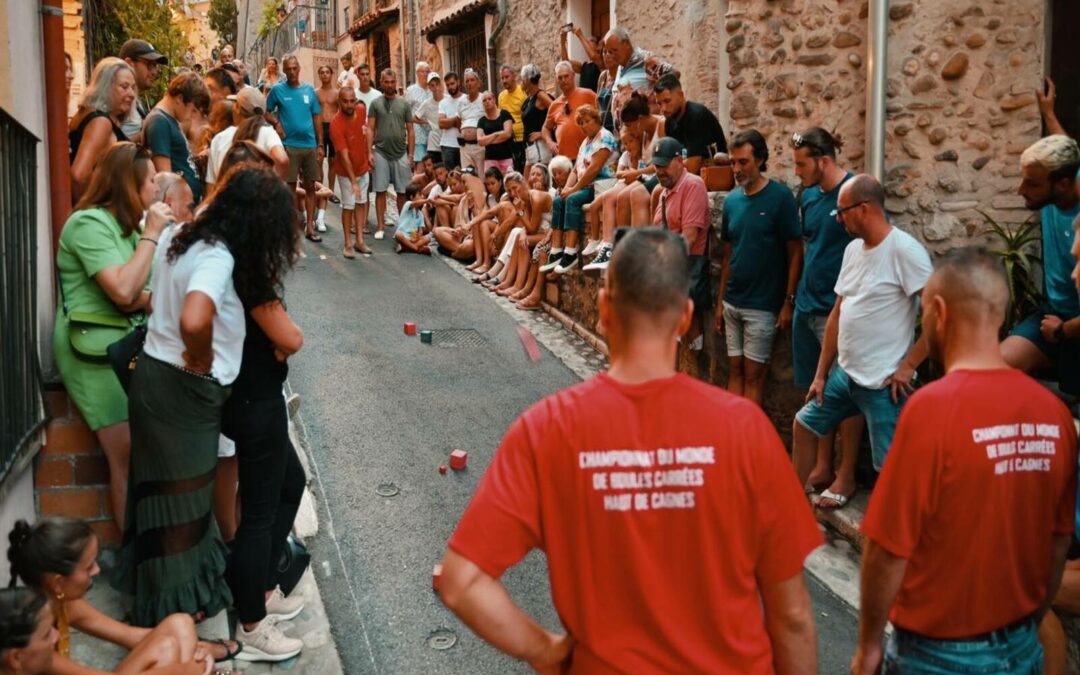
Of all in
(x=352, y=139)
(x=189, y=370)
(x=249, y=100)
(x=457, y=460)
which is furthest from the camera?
(x=352, y=139)

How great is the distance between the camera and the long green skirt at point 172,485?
364 centimetres

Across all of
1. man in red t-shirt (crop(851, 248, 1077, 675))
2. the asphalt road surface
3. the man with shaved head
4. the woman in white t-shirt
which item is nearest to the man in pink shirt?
the asphalt road surface

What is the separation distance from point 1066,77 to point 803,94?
68.0 inches

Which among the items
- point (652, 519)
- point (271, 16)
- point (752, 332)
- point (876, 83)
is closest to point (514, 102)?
point (876, 83)

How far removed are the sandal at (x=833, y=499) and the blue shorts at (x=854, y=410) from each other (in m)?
0.37

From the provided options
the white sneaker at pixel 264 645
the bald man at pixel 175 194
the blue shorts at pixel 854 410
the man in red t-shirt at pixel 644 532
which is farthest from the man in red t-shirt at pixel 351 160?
the man in red t-shirt at pixel 644 532

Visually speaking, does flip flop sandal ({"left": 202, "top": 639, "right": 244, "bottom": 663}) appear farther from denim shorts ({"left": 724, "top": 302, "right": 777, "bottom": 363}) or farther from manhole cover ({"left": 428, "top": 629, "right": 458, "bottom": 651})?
denim shorts ({"left": 724, "top": 302, "right": 777, "bottom": 363})

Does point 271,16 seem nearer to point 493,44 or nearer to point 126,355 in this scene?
point 493,44

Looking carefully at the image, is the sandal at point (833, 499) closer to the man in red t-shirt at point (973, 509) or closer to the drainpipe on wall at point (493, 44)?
the man in red t-shirt at point (973, 509)

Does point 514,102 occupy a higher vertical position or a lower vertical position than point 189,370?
higher

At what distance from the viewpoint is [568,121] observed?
11523mm

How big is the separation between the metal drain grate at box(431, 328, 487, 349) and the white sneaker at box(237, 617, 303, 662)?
5044 mm

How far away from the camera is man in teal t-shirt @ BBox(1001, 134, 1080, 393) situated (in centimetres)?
472

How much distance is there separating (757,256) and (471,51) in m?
14.7
